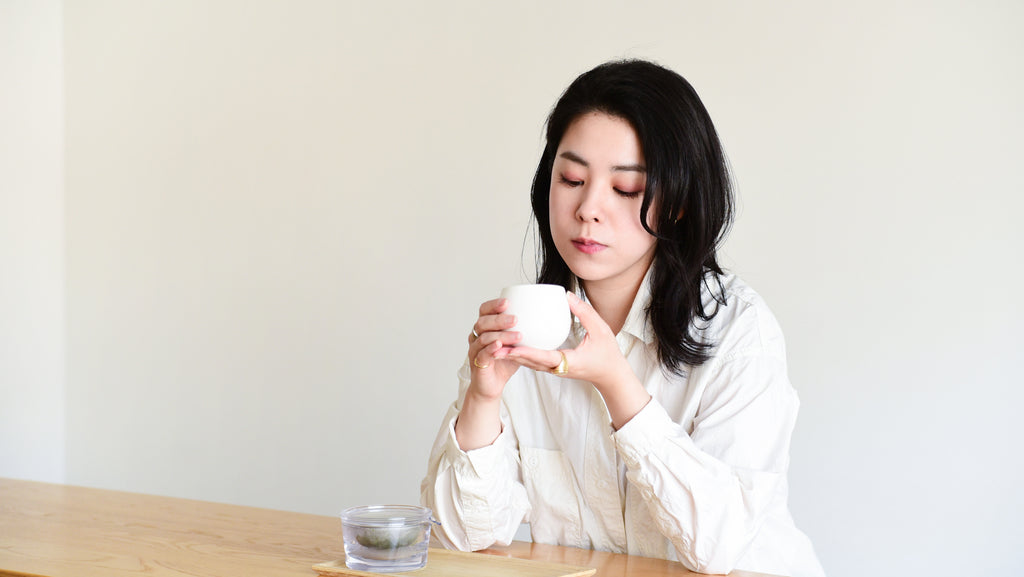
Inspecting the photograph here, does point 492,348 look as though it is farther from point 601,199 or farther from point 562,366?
point 601,199

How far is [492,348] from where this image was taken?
1109 millimetres

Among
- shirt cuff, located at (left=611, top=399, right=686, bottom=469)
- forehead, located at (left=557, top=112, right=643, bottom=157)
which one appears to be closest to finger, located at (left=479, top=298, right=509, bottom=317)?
shirt cuff, located at (left=611, top=399, right=686, bottom=469)

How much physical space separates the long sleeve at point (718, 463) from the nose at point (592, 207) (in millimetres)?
283

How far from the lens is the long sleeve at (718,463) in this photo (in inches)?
45.6

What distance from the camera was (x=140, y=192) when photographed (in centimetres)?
309

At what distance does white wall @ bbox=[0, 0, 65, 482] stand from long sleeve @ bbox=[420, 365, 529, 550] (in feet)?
7.46

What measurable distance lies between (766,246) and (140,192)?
2066 millimetres

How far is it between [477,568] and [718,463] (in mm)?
346

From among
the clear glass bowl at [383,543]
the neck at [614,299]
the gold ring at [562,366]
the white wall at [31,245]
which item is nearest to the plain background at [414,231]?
the white wall at [31,245]

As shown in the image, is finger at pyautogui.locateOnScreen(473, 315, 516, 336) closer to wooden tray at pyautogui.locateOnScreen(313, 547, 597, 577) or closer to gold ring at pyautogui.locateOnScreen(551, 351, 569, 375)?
gold ring at pyautogui.locateOnScreen(551, 351, 569, 375)

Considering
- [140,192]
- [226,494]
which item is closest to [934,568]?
[226,494]

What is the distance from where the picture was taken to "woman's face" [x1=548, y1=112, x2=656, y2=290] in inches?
51.8

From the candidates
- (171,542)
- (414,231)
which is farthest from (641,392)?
(414,231)

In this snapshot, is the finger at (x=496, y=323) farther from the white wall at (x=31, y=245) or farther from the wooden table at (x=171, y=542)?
the white wall at (x=31, y=245)
